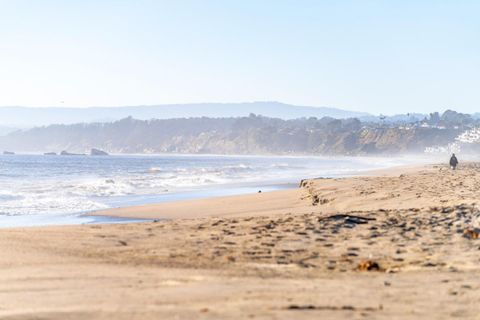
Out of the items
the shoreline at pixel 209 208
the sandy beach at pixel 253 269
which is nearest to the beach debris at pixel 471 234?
the sandy beach at pixel 253 269

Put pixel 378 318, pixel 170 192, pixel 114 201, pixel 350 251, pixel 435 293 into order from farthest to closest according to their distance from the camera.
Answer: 1. pixel 170 192
2. pixel 114 201
3. pixel 350 251
4. pixel 435 293
5. pixel 378 318

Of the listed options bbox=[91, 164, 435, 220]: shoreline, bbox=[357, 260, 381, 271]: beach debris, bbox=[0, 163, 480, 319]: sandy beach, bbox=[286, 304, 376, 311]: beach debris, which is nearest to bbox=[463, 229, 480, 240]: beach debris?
bbox=[0, 163, 480, 319]: sandy beach

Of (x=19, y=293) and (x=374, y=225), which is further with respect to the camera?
(x=374, y=225)

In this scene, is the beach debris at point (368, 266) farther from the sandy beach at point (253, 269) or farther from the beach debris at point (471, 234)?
the beach debris at point (471, 234)

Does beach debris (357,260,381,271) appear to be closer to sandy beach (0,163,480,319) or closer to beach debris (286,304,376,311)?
sandy beach (0,163,480,319)

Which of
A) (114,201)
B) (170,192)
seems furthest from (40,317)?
(170,192)

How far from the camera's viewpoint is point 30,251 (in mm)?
8250

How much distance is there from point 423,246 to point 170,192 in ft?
72.4

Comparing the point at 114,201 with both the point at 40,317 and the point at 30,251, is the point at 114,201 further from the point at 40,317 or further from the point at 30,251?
the point at 40,317

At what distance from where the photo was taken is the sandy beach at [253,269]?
5.38m

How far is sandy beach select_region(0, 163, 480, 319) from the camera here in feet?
17.6

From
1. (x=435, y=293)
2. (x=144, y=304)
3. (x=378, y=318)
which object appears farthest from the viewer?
(x=435, y=293)

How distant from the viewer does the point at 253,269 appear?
7.01 meters

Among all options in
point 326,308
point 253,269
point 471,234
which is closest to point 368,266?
point 253,269
